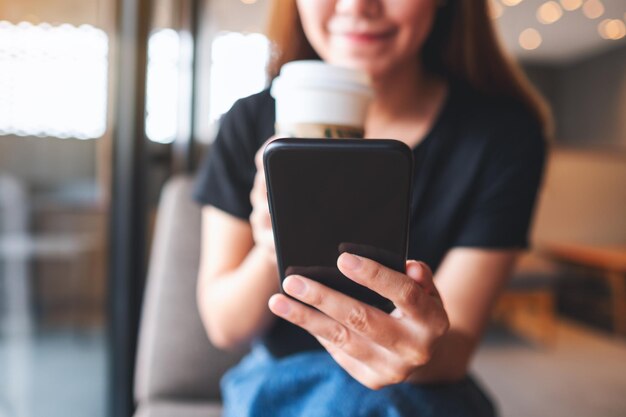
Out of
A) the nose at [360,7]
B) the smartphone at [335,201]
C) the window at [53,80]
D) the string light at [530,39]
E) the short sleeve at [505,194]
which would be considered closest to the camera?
the smartphone at [335,201]

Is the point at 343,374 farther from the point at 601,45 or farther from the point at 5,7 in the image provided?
the point at 601,45

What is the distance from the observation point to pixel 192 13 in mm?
1992

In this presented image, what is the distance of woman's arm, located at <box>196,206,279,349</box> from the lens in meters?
0.62

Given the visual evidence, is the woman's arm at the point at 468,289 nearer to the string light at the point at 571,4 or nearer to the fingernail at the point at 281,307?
the fingernail at the point at 281,307

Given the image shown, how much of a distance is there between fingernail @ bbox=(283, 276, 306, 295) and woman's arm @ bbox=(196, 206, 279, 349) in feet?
0.57

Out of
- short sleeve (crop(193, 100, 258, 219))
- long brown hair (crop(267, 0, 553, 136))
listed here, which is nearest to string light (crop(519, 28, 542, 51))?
long brown hair (crop(267, 0, 553, 136))

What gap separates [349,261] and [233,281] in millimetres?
313

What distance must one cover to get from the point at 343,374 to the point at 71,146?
3.21ft

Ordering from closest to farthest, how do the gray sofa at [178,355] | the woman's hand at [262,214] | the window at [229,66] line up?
the woman's hand at [262,214] → the gray sofa at [178,355] → the window at [229,66]

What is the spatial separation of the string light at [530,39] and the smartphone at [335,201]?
161 inches

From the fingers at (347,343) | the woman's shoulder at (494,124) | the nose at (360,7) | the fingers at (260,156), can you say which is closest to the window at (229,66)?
the woman's shoulder at (494,124)

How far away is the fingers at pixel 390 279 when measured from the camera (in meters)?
0.37

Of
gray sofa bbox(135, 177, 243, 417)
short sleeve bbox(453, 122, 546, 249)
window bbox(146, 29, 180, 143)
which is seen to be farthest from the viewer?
window bbox(146, 29, 180, 143)

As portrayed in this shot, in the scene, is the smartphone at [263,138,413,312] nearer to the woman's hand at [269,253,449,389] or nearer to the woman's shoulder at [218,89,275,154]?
the woman's hand at [269,253,449,389]
